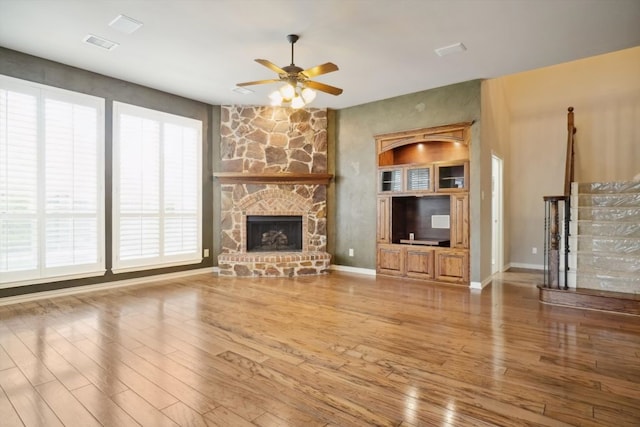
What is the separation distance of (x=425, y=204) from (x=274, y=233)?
2857mm

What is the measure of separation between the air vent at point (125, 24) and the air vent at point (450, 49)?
3327 mm

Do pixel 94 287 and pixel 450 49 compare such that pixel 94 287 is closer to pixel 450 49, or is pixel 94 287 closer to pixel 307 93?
pixel 307 93

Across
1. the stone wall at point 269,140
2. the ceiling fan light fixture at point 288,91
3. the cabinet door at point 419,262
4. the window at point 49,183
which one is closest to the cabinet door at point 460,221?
the cabinet door at point 419,262

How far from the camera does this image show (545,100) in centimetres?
668

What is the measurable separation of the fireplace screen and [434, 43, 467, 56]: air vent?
356 centimetres

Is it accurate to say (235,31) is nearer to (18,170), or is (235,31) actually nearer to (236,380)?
(18,170)

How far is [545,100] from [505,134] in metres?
1.04

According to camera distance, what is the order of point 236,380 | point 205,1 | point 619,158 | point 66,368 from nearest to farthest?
point 236,380 → point 66,368 → point 205,1 → point 619,158

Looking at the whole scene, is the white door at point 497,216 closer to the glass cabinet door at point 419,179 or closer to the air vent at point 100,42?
the glass cabinet door at point 419,179

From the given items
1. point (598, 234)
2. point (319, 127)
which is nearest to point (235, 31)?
point (319, 127)

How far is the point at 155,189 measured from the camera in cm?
534

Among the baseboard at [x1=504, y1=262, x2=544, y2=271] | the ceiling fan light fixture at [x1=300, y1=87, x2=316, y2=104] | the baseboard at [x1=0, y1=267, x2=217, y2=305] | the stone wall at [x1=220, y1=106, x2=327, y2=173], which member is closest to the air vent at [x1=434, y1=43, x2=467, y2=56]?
the ceiling fan light fixture at [x1=300, y1=87, x2=316, y2=104]

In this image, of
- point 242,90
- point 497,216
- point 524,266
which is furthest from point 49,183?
point 524,266

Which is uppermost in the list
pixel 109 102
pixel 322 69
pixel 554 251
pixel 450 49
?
pixel 450 49
